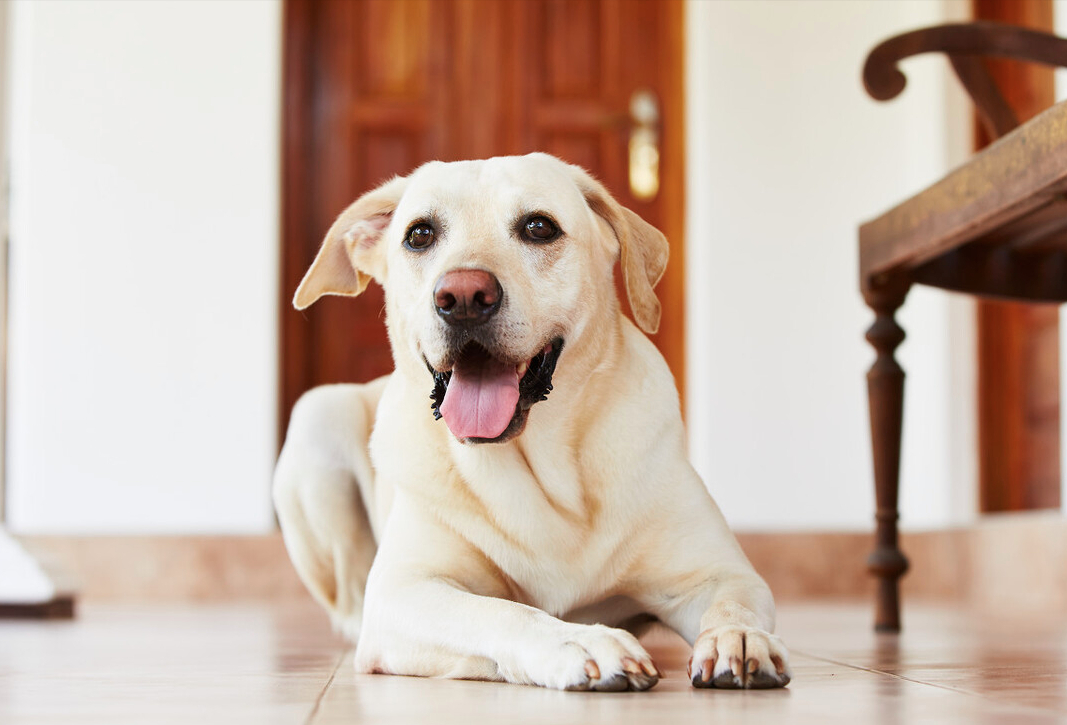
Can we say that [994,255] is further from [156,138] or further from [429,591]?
[156,138]

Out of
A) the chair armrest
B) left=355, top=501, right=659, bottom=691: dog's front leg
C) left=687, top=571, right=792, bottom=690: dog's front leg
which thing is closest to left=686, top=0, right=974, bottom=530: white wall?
the chair armrest

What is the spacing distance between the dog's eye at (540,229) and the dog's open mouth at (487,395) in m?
0.18

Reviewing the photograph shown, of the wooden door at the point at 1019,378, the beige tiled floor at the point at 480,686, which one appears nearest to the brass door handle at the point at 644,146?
the wooden door at the point at 1019,378

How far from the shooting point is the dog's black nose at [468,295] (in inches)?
60.3

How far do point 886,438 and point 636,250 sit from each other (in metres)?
0.91

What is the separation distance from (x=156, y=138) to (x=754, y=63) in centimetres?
225

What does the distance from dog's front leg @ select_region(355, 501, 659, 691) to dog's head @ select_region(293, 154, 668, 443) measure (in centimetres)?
21

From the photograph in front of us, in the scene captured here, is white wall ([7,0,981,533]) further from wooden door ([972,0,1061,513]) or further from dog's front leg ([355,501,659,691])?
dog's front leg ([355,501,659,691])

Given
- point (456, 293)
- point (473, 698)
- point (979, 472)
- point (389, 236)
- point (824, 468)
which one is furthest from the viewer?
point (824, 468)

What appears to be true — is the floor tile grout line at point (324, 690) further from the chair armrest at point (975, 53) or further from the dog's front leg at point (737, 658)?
the chair armrest at point (975, 53)

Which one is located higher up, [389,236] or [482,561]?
[389,236]

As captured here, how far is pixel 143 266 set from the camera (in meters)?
4.49

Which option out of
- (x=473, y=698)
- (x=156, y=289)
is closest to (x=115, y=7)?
(x=156, y=289)

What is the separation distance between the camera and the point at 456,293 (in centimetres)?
153
